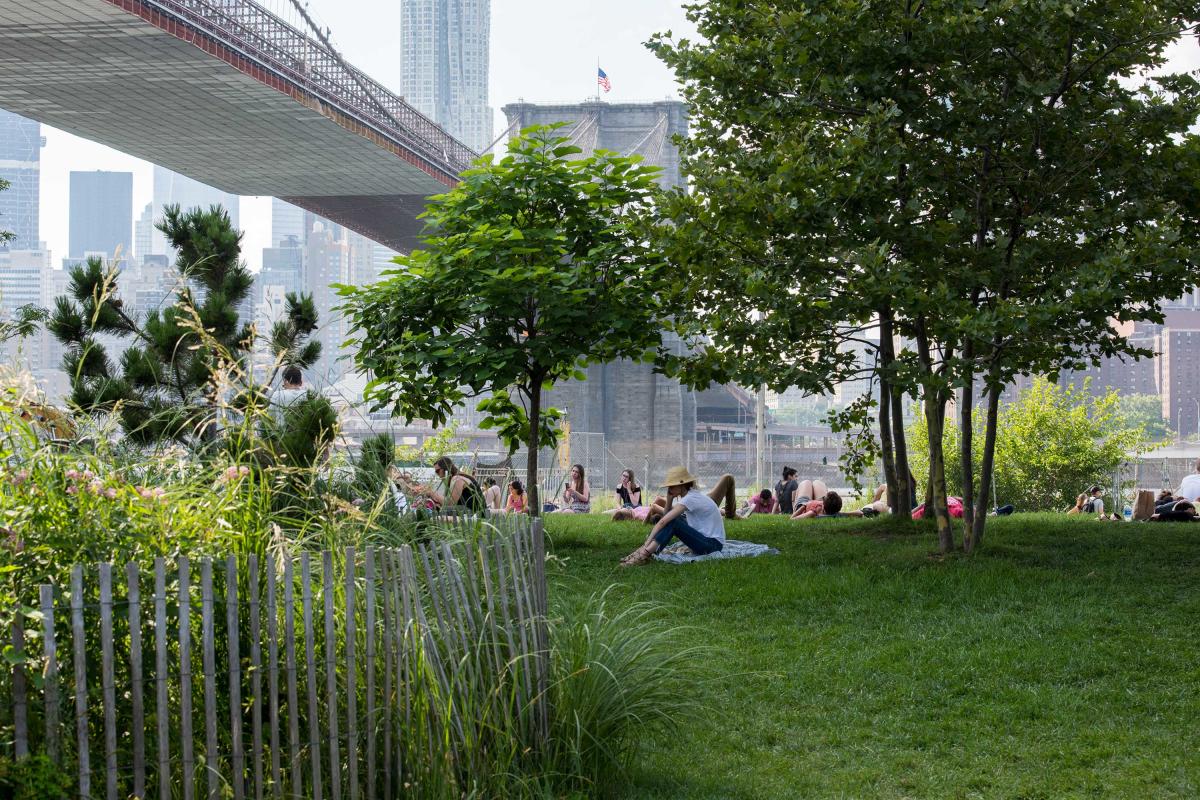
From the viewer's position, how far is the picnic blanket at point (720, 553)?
10344mm

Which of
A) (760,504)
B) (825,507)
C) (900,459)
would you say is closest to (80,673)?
(900,459)

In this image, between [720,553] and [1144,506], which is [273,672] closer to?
[720,553]

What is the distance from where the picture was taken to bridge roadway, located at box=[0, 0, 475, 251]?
31.3m

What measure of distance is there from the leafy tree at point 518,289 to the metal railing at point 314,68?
20.6m

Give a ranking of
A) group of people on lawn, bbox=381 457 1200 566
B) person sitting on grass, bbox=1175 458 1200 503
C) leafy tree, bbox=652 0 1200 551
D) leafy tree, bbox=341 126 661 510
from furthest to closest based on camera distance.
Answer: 1. person sitting on grass, bbox=1175 458 1200 503
2. leafy tree, bbox=341 126 661 510
3. leafy tree, bbox=652 0 1200 551
4. group of people on lawn, bbox=381 457 1200 566

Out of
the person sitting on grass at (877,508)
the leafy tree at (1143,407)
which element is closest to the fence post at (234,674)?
the person sitting on grass at (877,508)

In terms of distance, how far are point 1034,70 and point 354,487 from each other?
6870 millimetres

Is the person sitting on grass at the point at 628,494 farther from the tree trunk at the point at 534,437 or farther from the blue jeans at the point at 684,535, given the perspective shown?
the blue jeans at the point at 684,535

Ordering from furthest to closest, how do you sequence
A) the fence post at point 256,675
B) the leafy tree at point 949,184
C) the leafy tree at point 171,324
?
the leafy tree at point 171,324 < the leafy tree at point 949,184 < the fence post at point 256,675

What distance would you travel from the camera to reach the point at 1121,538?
11422mm

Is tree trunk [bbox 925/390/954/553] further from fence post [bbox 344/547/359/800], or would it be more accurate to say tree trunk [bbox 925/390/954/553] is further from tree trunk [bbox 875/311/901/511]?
fence post [bbox 344/547/359/800]

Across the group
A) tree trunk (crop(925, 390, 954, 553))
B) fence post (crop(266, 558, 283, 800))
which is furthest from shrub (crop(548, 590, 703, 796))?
tree trunk (crop(925, 390, 954, 553))

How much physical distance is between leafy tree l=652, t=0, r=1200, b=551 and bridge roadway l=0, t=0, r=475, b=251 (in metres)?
22.7

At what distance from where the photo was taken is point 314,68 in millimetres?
36562
